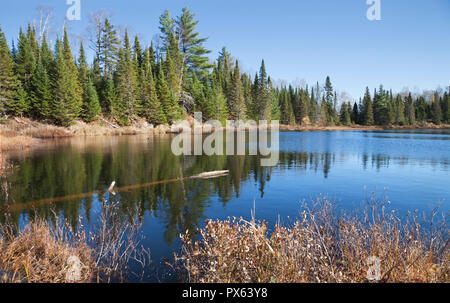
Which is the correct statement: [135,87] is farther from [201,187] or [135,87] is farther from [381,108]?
[381,108]

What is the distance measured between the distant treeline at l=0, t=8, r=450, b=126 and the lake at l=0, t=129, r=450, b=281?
2498cm

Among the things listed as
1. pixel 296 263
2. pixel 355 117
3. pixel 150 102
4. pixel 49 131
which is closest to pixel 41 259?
pixel 296 263

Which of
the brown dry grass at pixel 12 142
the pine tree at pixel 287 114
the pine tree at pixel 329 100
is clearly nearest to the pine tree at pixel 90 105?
the brown dry grass at pixel 12 142

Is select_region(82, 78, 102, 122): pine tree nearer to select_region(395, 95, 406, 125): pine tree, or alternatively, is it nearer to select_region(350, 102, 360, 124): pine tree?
select_region(350, 102, 360, 124): pine tree

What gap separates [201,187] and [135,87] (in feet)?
154

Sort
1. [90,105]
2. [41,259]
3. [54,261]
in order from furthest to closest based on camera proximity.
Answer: [90,105], [41,259], [54,261]

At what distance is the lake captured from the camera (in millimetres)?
10086

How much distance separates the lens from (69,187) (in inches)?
544

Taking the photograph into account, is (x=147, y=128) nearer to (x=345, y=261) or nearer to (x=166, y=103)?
(x=166, y=103)

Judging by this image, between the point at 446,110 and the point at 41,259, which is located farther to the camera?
the point at 446,110

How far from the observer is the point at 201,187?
565 inches

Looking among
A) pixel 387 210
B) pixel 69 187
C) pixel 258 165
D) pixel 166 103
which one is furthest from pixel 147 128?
pixel 387 210

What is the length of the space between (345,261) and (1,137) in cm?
3224

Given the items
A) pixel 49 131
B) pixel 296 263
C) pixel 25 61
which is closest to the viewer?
pixel 296 263
